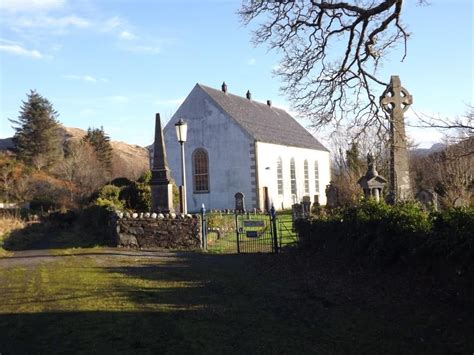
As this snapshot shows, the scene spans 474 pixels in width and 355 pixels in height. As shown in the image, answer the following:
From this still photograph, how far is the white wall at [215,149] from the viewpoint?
1487 inches

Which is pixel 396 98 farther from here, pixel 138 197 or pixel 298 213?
pixel 138 197

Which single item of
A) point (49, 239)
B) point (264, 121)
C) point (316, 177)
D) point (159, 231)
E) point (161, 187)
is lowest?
point (49, 239)

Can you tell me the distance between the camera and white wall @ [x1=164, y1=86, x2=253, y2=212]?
3778 cm

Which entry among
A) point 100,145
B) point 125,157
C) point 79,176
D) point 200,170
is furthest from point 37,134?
point 125,157

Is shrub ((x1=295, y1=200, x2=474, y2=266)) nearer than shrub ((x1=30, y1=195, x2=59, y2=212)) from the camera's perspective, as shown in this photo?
Yes

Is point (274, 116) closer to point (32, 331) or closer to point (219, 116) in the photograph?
point (219, 116)

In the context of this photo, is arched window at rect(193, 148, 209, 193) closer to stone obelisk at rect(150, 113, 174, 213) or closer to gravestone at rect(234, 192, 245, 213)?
gravestone at rect(234, 192, 245, 213)

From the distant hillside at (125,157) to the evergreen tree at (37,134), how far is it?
2641 millimetres

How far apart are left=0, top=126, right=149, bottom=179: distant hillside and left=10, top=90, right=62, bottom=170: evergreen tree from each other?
264 cm

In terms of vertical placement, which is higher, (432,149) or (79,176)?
(79,176)

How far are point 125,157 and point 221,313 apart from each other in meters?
86.6

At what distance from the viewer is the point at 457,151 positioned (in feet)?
40.4

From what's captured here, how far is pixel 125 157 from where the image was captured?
91.1m

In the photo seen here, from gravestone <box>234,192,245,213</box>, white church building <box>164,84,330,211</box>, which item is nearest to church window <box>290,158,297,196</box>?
white church building <box>164,84,330,211</box>
